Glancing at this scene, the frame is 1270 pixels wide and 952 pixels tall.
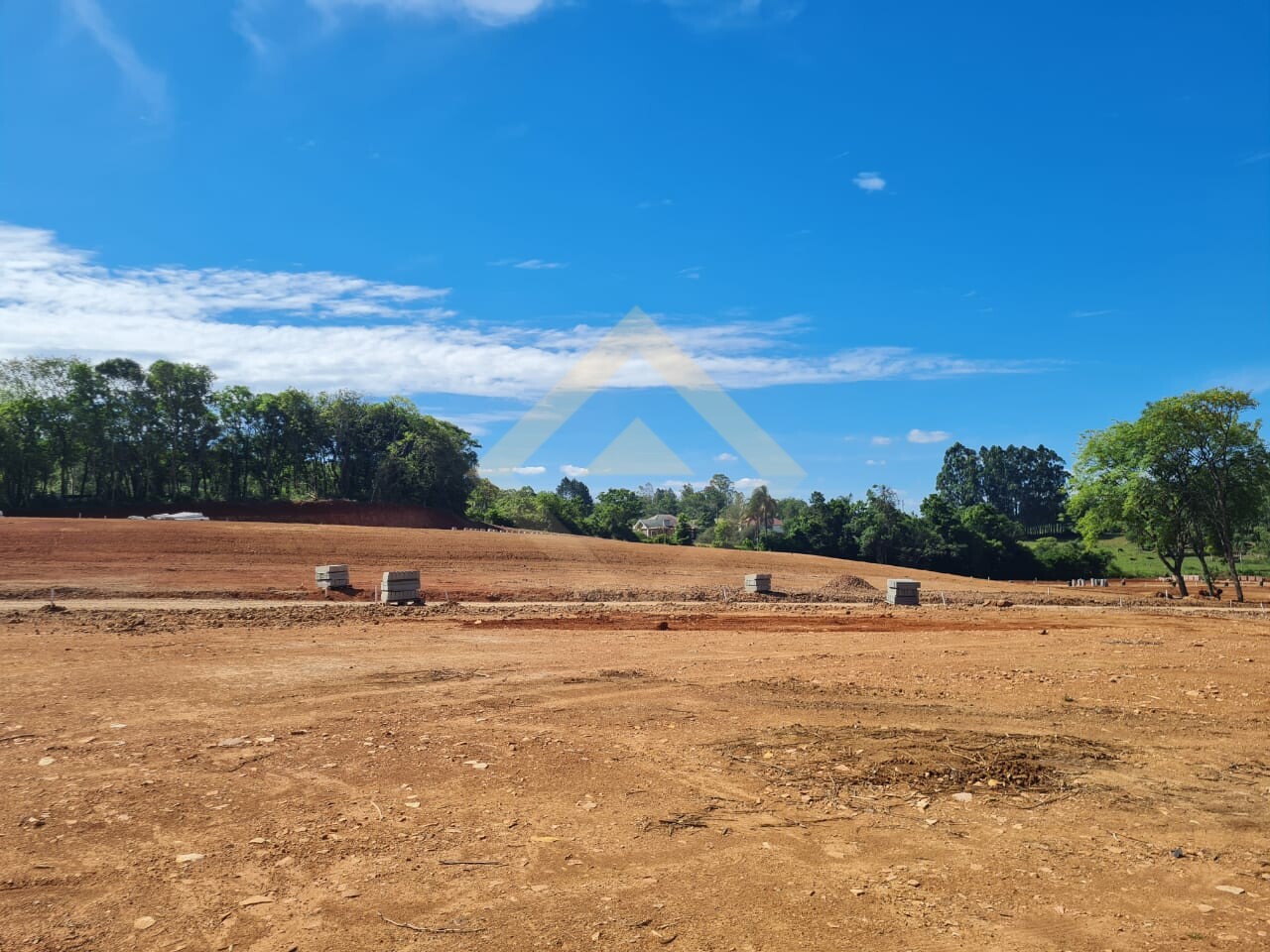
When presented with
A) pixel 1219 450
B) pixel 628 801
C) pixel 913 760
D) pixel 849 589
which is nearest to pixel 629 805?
pixel 628 801

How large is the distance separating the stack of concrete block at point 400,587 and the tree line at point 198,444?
50937 millimetres

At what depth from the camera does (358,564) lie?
1371 inches

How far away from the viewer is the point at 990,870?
4742 mm

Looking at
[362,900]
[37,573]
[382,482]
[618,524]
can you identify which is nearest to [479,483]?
[382,482]

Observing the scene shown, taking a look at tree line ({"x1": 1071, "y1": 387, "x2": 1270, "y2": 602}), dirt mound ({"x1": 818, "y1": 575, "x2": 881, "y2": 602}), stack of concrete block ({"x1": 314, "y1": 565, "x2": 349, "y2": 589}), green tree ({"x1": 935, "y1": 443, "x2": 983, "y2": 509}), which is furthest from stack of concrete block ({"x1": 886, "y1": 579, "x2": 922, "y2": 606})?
green tree ({"x1": 935, "y1": 443, "x2": 983, "y2": 509})

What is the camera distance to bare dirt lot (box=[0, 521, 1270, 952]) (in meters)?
4.13

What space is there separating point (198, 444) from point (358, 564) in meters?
44.1

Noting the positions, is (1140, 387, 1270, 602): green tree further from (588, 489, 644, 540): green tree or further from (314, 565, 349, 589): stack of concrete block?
(588, 489, 644, 540): green tree

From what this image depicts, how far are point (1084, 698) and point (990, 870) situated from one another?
6.07 metres

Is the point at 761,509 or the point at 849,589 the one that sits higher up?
the point at 761,509

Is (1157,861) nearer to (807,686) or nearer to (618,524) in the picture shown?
(807,686)

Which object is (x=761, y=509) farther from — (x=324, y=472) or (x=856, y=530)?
(x=324, y=472)

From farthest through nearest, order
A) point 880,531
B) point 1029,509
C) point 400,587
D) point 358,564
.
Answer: point 1029,509 → point 880,531 → point 358,564 → point 400,587

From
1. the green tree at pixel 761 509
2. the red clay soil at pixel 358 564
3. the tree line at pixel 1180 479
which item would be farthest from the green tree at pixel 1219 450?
the green tree at pixel 761 509
